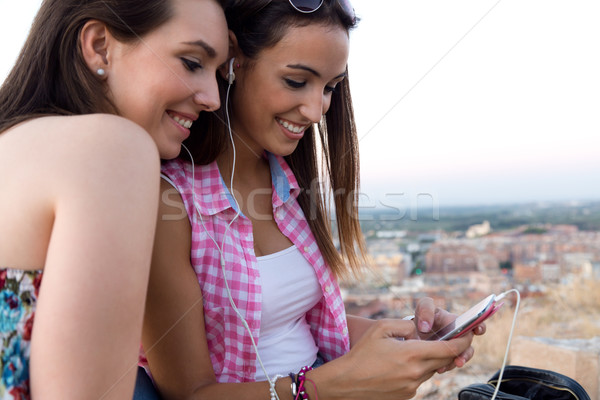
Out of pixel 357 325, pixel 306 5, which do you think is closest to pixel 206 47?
pixel 306 5

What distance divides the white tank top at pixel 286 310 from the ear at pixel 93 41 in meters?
0.85

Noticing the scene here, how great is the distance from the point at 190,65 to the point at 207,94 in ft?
0.35

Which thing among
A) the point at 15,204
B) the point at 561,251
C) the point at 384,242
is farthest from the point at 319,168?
the point at 561,251

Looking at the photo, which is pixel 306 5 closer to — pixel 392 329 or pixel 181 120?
pixel 181 120

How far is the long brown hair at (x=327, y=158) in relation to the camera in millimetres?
1872

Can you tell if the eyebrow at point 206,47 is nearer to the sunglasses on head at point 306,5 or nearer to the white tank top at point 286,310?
the sunglasses on head at point 306,5

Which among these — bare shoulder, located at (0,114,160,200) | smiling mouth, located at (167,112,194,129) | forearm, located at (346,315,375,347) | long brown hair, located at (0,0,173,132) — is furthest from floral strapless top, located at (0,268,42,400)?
forearm, located at (346,315,375,347)

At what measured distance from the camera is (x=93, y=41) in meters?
1.41

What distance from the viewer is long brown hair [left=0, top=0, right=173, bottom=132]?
1357 mm

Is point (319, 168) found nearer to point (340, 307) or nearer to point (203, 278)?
point (340, 307)

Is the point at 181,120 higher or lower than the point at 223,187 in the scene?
higher

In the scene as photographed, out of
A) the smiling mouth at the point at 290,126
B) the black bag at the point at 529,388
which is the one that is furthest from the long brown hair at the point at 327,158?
the black bag at the point at 529,388

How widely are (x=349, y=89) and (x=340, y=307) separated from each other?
953mm

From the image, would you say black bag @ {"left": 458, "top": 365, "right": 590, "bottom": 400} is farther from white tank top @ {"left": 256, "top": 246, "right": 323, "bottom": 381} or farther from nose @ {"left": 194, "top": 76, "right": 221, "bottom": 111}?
nose @ {"left": 194, "top": 76, "right": 221, "bottom": 111}
